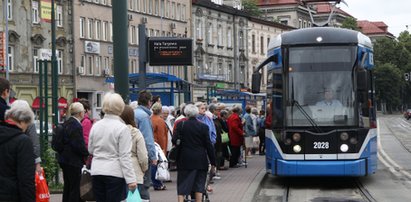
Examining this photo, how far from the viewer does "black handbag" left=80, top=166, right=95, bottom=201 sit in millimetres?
11870

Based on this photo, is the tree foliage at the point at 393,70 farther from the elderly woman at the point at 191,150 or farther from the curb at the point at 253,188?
the elderly woman at the point at 191,150

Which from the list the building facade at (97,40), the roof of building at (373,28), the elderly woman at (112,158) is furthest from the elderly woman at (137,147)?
the roof of building at (373,28)

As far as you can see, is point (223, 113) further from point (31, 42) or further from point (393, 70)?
point (393, 70)

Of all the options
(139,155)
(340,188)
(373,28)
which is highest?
(373,28)

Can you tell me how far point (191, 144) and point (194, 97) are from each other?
64.2 meters

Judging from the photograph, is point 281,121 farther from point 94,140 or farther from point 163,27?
point 163,27

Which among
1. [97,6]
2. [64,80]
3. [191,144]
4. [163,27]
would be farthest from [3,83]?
[163,27]

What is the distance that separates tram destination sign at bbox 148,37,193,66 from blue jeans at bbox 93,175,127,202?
8.55m

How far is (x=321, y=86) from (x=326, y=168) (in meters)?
1.80

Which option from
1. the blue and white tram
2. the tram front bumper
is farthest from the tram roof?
the tram front bumper

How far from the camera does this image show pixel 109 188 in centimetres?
964

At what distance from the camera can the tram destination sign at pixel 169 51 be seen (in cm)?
1841

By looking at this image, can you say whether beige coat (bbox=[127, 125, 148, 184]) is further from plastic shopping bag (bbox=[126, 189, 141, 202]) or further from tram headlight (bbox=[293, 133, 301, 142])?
tram headlight (bbox=[293, 133, 301, 142])

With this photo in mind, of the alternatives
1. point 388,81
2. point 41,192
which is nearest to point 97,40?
point 41,192
